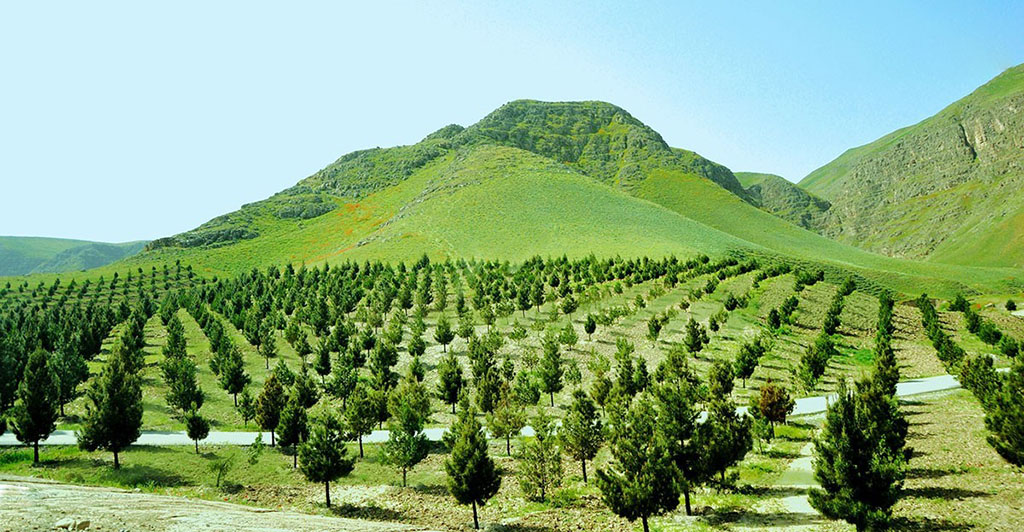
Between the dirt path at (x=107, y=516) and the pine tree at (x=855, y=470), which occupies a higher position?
the dirt path at (x=107, y=516)

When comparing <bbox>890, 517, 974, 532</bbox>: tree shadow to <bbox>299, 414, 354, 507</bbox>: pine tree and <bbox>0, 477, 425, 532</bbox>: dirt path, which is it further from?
<bbox>299, 414, 354, 507</bbox>: pine tree

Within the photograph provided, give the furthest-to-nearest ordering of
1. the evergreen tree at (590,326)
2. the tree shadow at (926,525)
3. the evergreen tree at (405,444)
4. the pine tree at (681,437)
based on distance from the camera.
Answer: the evergreen tree at (590,326) < the evergreen tree at (405,444) < the pine tree at (681,437) < the tree shadow at (926,525)

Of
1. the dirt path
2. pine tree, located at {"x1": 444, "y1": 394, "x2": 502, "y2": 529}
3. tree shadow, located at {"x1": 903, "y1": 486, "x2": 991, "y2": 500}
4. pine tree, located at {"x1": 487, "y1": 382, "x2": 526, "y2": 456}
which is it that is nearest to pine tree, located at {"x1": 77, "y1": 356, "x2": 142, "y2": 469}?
pine tree, located at {"x1": 444, "y1": 394, "x2": 502, "y2": 529}

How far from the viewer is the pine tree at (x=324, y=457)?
3489cm

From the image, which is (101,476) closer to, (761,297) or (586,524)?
(586,524)

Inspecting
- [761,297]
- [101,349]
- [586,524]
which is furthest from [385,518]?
[761,297]

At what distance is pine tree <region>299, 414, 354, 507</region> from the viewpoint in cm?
3489

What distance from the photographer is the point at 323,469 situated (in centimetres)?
3491

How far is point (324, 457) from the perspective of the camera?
35.3 meters

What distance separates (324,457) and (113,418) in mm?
20523

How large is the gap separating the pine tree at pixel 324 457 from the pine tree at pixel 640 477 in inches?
728

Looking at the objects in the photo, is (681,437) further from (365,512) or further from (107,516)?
(107,516)

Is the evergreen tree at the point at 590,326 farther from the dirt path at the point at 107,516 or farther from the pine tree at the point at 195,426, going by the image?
the dirt path at the point at 107,516

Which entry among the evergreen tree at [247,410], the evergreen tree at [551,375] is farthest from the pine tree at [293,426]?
the evergreen tree at [551,375]
